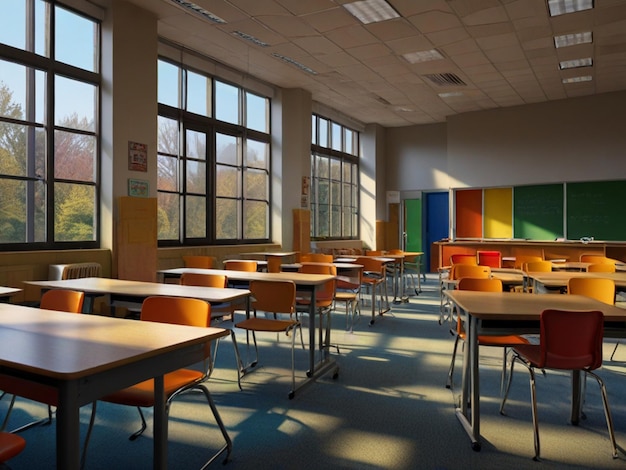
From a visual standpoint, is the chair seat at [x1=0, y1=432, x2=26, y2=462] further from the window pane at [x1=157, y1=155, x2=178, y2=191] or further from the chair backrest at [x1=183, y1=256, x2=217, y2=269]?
the window pane at [x1=157, y1=155, x2=178, y2=191]

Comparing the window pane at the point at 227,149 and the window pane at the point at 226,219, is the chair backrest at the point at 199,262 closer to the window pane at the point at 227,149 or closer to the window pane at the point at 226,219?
the window pane at the point at 226,219

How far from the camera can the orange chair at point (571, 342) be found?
2646mm

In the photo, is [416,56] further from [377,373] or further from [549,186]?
[377,373]

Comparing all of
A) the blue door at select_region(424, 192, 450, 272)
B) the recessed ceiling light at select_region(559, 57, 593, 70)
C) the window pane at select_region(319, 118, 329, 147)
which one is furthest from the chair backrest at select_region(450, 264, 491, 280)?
the blue door at select_region(424, 192, 450, 272)

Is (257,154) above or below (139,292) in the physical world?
above

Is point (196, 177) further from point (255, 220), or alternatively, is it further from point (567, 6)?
point (567, 6)

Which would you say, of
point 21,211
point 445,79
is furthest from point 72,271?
point 445,79

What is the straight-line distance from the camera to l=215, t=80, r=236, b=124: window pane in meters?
8.73

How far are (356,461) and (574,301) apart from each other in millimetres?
1954

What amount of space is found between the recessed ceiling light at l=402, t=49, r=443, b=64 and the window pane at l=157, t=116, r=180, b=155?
158 inches

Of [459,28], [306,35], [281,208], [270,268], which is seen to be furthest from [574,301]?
[281,208]

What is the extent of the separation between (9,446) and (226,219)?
7.39 metres

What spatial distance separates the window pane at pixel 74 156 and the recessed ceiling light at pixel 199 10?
6.94 feet

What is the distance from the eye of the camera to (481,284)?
13.4 ft
